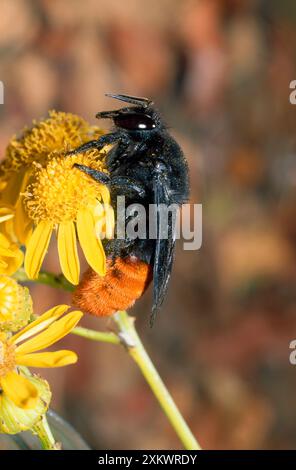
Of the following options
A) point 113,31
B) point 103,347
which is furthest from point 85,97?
point 103,347

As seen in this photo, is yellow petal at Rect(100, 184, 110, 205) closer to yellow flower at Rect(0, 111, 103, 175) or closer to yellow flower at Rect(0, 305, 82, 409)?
yellow flower at Rect(0, 111, 103, 175)

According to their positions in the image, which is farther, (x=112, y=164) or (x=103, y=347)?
(x=103, y=347)

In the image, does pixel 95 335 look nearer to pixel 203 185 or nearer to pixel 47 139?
pixel 47 139

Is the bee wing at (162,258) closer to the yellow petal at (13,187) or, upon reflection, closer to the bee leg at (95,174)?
the bee leg at (95,174)

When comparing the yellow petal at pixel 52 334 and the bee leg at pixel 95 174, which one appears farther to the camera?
the bee leg at pixel 95 174

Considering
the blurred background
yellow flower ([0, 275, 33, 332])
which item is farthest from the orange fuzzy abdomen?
the blurred background

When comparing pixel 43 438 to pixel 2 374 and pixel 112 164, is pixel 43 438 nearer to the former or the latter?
pixel 2 374

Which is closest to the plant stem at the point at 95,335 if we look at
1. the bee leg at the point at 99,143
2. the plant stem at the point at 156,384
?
the plant stem at the point at 156,384
